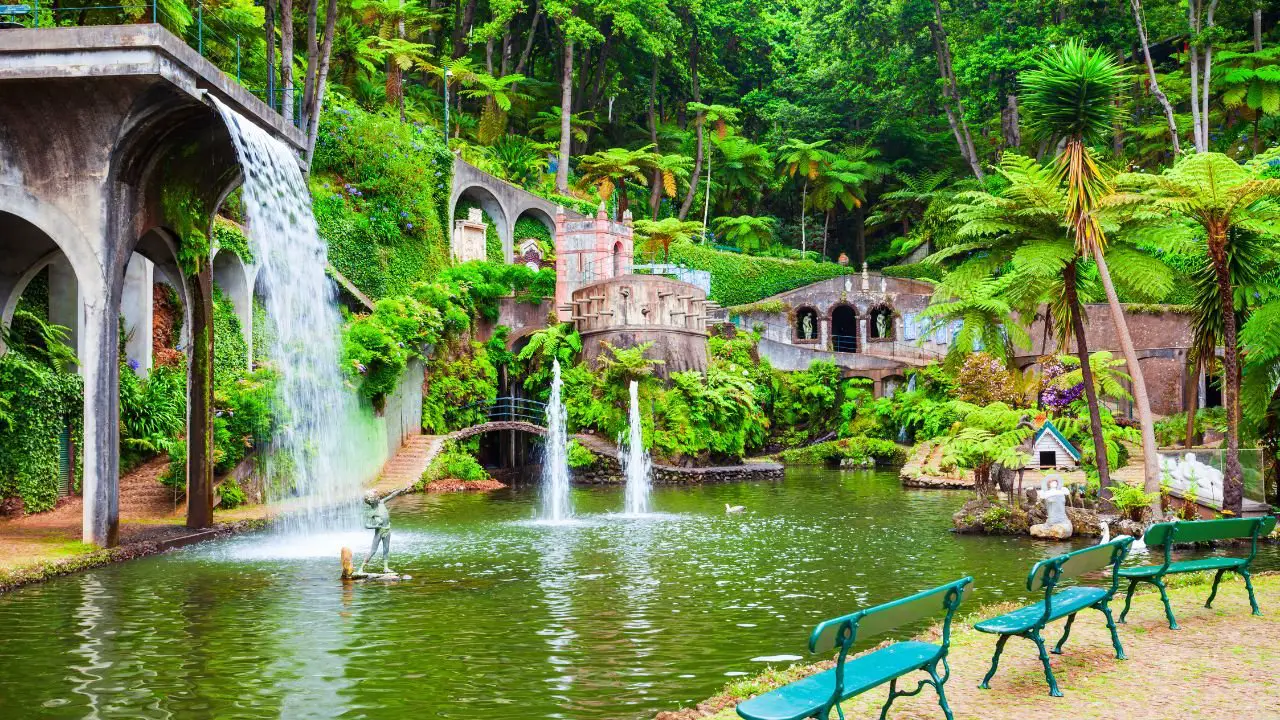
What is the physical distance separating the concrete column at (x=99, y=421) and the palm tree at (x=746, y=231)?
37923mm

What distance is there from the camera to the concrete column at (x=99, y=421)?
13461 mm

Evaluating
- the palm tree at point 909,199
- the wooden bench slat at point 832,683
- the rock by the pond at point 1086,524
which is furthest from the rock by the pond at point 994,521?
the palm tree at point 909,199

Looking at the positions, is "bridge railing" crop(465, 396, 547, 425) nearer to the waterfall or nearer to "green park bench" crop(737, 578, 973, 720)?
the waterfall

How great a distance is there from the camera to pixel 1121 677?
23.5ft

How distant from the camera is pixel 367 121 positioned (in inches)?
1230

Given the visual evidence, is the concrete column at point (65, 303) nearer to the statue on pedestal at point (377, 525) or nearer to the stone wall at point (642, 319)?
the statue on pedestal at point (377, 525)

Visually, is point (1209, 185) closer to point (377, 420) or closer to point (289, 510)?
point (289, 510)

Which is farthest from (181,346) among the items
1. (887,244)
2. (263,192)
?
(887,244)

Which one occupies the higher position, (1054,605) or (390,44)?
(390,44)

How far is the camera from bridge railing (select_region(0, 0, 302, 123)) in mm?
16797

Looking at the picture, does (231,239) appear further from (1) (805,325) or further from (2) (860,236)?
(2) (860,236)

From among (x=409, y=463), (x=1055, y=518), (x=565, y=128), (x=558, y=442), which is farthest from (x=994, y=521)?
(x=565, y=128)

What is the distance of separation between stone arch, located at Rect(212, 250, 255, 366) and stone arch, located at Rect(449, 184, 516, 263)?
1549 cm

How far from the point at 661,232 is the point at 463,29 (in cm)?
1312
